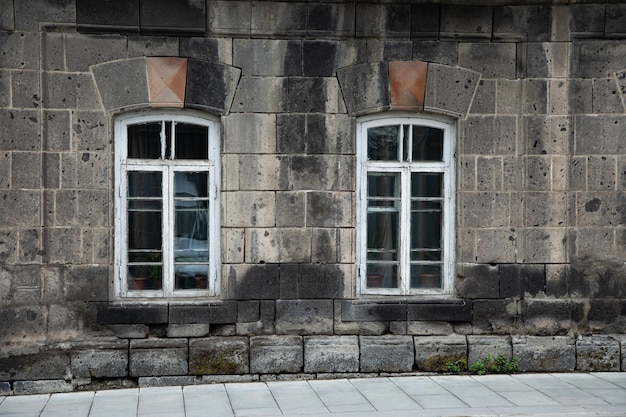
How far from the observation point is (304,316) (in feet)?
28.1

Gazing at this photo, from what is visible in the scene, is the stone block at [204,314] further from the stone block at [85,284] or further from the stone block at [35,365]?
the stone block at [35,365]

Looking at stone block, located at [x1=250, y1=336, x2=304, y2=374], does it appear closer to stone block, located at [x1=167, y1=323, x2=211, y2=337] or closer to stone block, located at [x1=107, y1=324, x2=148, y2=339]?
stone block, located at [x1=167, y1=323, x2=211, y2=337]

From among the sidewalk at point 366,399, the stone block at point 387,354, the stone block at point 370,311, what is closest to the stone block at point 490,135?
the stone block at point 370,311

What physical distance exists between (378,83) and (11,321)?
4504mm

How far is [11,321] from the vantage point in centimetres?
813

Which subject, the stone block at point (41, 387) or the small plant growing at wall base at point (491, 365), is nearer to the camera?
the stone block at point (41, 387)

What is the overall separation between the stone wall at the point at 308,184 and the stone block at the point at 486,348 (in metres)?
0.02

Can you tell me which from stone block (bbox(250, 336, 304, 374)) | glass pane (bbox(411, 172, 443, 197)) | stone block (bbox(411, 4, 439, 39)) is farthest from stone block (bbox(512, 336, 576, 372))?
stone block (bbox(411, 4, 439, 39))

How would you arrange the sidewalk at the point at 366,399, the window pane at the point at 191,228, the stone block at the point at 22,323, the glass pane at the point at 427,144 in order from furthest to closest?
the glass pane at the point at 427,144 < the window pane at the point at 191,228 < the stone block at the point at 22,323 < the sidewalk at the point at 366,399

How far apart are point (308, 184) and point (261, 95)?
1.06 metres

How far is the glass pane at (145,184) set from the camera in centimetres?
851

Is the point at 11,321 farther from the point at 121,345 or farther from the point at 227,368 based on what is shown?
the point at 227,368

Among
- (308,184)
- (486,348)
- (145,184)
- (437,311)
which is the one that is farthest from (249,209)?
(486,348)

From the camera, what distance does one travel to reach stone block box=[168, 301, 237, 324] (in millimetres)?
8367
